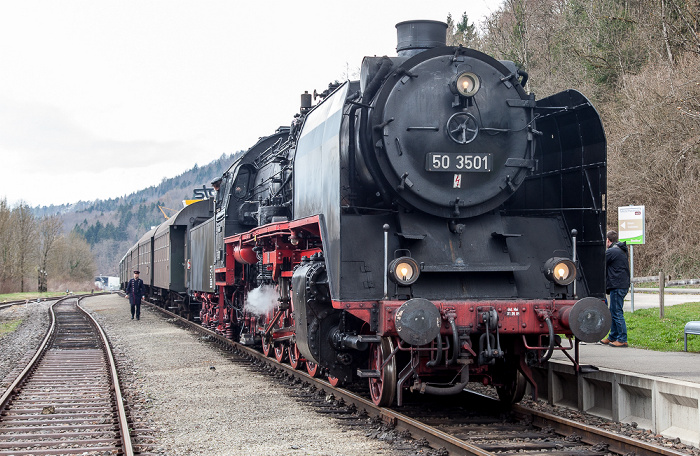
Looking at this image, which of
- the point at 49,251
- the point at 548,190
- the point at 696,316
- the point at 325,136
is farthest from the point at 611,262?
the point at 49,251

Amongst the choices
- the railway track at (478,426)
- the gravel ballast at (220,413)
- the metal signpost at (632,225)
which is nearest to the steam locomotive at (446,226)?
the railway track at (478,426)

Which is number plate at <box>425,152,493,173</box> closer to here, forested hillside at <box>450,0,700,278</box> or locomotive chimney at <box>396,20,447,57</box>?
locomotive chimney at <box>396,20,447,57</box>

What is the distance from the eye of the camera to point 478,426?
622 cm

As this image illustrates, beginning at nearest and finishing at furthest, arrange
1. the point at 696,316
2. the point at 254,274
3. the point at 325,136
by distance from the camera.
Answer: the point at 325,136
the point at 254,274
the point at 696,316

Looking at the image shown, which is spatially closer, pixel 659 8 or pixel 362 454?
pixel 362 454

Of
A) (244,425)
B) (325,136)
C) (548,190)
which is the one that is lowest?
(244,425)

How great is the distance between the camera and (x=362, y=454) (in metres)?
5.33

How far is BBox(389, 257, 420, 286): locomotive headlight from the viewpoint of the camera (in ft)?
19.8

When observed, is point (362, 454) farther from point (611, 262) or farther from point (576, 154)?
point (611, 262)

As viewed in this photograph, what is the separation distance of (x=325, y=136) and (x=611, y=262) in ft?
15.4

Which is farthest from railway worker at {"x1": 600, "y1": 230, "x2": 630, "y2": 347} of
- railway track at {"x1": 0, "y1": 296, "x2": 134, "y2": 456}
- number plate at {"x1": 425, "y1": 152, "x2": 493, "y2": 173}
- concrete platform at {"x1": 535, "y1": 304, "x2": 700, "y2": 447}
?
railway track at {"x1": 0, "y1": 296, "x2": 134, "y2": 456}

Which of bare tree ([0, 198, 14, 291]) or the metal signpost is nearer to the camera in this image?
the metal signpost

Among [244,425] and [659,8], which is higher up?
[659,8]

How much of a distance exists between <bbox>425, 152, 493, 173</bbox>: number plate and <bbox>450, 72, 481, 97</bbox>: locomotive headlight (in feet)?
1.85
